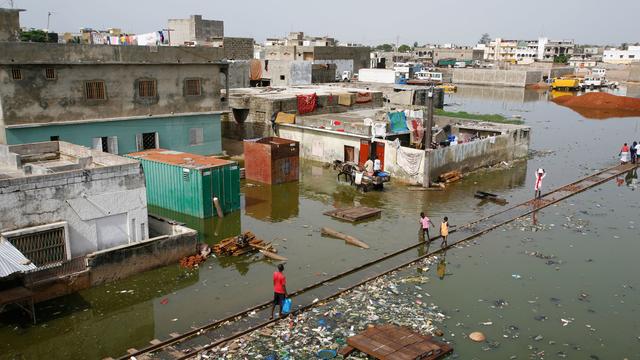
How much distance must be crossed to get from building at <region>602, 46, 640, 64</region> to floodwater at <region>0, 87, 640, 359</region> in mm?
126308

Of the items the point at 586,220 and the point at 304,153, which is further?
the point at 304,153

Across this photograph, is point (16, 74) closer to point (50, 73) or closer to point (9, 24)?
point (50, 73)

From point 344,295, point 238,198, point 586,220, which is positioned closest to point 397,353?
point 344,295

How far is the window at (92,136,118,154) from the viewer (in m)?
24.5

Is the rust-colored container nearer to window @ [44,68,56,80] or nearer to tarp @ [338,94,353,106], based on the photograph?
window @ [44,68,56,80]

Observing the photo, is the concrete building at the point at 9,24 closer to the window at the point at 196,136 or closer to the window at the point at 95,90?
the window at the point at 95,90

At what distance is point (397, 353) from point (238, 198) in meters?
11.9

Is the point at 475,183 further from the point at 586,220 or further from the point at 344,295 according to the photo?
→ the point at 344,295

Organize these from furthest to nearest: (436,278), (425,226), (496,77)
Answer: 1. (496,77)
2. (425,226)
3. (436,278)

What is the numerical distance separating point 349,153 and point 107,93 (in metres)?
12.4

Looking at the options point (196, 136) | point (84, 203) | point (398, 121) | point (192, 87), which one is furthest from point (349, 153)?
point (84, 203)

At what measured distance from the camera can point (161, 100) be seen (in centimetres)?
2636

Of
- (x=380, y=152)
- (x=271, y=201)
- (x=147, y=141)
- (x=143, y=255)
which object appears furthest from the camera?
(x=380, y=152)

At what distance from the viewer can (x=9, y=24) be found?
24453mm
